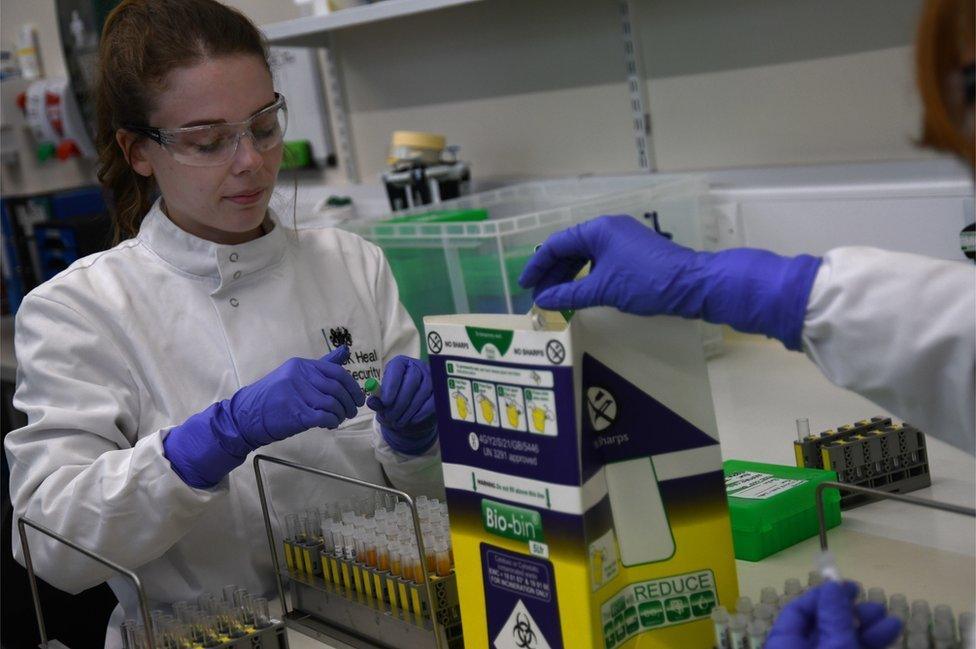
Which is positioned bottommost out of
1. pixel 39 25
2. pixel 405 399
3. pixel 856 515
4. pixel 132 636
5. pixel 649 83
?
pixel 856 515

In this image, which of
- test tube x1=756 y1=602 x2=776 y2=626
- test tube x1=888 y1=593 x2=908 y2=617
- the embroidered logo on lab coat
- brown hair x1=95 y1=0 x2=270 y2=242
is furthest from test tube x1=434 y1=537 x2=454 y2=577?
brown hair x1=95 y1=0 x2=270 y2=242

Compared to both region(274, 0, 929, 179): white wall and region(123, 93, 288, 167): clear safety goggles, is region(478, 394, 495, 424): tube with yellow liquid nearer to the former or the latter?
region(123, 93, 288, 167): clear safety goggles

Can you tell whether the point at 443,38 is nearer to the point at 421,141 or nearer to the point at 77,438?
the point at 421,141

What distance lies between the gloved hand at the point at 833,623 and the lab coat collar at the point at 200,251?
99 centimetres

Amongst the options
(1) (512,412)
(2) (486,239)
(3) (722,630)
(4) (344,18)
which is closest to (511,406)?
(1) (512,412)

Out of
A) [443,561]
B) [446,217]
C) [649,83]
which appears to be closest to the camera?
[443,561]

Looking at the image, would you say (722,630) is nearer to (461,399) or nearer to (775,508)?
(461,399)

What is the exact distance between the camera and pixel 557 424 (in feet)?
2.92

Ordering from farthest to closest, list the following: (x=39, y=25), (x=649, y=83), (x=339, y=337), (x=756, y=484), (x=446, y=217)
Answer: (x=39, y=25), (x=649, y=83), (x=446, y=217), (x=339, y=337), (x=756, y=484)

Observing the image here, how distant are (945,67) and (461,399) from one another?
477 millimetres

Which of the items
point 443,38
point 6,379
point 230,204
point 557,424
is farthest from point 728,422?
point 6,379

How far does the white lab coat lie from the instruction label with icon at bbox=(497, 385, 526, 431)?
0.55 meters

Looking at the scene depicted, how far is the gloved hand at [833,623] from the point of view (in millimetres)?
779

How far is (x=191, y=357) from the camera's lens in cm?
153
